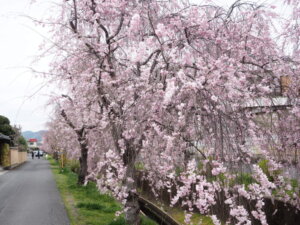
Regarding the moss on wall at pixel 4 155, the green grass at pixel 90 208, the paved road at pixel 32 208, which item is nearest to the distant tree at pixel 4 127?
the moss on wall at pixel 4 155

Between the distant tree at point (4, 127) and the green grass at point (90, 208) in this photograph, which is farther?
the distant tree at point (4, 127)

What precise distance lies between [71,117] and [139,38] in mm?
7492

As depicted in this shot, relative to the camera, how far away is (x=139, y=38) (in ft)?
19.5

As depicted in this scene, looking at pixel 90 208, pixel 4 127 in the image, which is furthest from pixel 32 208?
pixel 4 127

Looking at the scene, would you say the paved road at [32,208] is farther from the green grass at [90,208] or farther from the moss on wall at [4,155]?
the moss on wall at [4,155]

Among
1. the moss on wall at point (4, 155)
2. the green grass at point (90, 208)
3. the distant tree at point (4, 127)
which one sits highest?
the distant tree at point (4, 127)

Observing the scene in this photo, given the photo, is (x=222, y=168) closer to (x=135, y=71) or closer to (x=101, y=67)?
(x=135, y=71)

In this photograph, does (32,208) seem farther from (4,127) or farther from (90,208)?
(4,127)

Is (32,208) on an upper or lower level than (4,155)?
lower

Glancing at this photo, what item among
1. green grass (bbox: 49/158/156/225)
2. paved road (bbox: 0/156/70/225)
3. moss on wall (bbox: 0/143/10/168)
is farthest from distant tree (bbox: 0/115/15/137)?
green grass (bbox: 49/158/156/225)

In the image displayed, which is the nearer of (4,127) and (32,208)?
(32,208)

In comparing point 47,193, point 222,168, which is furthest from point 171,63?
point 47,193

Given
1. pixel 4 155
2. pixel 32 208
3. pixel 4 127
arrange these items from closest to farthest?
pixel 32 208 < pixel 4 155 < pixel 4 127

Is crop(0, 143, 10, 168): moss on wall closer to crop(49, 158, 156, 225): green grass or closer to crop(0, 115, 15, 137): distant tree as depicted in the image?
crop(0, 115, 15, 137): distant tree
